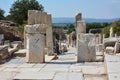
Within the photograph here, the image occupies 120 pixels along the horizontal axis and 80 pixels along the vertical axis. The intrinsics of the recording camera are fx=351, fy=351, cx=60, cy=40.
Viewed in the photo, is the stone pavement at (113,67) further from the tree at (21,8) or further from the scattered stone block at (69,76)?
the tree at (21,8)

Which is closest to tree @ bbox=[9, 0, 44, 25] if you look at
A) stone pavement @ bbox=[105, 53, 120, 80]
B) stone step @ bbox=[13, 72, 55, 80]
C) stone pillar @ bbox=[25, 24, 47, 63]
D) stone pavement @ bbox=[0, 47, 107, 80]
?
stone pillar @ bbox=[25, 24, 47, 63]

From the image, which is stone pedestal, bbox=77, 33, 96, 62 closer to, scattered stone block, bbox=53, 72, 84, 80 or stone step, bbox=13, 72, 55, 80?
scattered stone block, bbox=53, 72, 84, 80

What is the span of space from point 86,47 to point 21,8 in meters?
56.9

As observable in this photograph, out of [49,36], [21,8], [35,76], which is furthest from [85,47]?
[21,8]

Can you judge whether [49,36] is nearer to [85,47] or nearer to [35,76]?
[85,47]

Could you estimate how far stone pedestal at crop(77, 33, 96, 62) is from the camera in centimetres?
1187

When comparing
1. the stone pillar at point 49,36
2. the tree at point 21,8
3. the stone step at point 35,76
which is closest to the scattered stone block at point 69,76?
the stone step at point 35,76

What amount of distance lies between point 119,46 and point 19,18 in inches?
2181

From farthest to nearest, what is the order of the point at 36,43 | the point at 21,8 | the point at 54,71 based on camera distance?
the point at 21,8 < the point at 36,43 < the point at 54,71

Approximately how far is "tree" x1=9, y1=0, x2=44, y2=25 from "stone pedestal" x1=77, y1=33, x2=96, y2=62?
180 feet

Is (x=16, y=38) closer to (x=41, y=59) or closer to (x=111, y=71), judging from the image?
(x=41, y=59)

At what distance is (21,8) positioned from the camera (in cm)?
6788

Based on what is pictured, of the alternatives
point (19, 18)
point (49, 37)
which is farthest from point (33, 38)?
point (19, 18)

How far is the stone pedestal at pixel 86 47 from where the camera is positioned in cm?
1187
